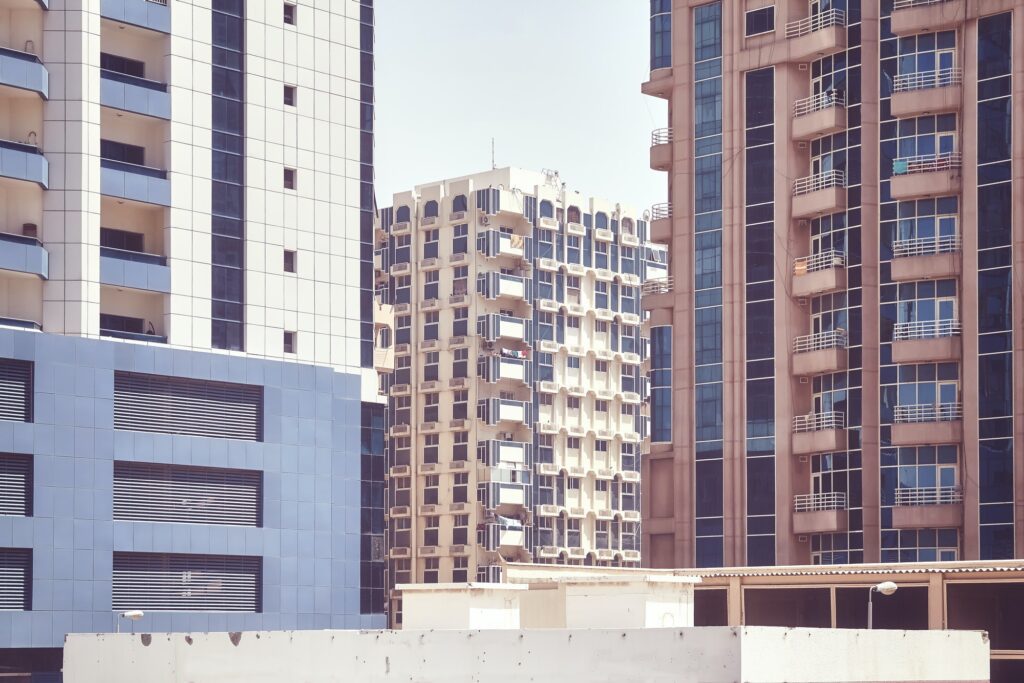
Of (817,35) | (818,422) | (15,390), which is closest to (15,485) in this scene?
(15,390)

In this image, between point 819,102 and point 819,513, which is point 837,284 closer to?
point 819,102

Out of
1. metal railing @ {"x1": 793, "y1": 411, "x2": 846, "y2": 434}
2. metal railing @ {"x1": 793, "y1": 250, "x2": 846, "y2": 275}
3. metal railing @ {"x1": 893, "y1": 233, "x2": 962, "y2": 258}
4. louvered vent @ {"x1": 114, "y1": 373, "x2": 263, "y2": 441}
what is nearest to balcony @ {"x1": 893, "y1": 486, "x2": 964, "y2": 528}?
metal railing @ {"x1": 793, "y1": 411, "x2": 846, "y2": 434}

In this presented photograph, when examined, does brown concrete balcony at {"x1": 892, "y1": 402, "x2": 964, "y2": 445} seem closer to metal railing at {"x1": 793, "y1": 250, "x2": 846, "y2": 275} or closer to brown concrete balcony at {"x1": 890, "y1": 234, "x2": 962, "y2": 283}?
brown concrete balcony at {"x1": 890, "y1": 234, "x2": 962, "y2": 283}

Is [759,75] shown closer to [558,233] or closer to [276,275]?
[276,275]

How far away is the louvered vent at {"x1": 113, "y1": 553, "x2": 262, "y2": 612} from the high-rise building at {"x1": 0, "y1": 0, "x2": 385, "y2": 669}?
92mm

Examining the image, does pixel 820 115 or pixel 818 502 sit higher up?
pixel 820 115

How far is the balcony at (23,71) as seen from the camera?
67.7 meters

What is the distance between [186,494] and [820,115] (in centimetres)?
3164

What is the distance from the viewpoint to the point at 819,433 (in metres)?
73.9

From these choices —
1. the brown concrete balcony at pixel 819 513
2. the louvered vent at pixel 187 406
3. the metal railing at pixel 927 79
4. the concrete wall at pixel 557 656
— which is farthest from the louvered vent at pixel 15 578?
the metal railing at pixel 927 79

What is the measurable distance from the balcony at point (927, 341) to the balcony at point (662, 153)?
14714 mm

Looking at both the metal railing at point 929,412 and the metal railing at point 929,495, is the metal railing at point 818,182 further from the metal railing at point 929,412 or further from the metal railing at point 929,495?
the metal railing at point 929,495

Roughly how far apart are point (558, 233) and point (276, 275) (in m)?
50.1

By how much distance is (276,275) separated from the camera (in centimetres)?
7525
